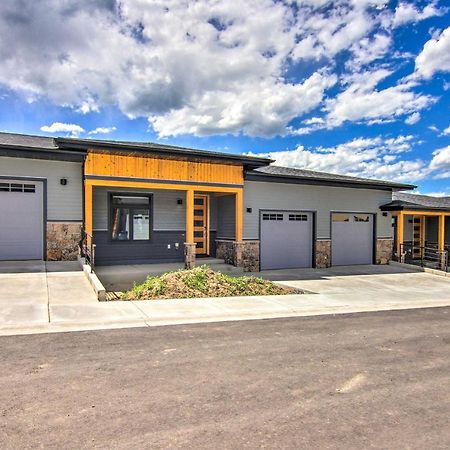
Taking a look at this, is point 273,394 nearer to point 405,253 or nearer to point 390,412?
point 390,412

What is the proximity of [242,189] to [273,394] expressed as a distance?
1258cm

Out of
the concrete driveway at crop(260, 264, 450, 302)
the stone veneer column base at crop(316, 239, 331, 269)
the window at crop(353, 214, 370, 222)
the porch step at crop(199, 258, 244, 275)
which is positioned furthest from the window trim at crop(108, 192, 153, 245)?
the window at crop(353, 214, 370, 222)

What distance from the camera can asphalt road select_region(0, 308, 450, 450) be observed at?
12.3 ft

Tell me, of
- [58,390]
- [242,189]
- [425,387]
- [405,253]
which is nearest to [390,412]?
[425,387]

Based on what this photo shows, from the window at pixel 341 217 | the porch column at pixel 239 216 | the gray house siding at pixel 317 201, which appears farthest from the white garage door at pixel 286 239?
the porch column at pixel 239 216

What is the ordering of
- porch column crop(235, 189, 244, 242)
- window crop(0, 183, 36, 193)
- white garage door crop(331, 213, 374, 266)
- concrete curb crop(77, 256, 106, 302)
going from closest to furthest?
concrete curb crop(77, 256, 106, 302), window crop(0, 183, 36, 193), porch column crop(235, 189, 244, 242), white garage door crop(331, 213, 374, 266)

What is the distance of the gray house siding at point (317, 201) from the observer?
17.9 meters

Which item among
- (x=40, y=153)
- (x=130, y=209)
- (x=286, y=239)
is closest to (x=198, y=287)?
(x=130, y=209)

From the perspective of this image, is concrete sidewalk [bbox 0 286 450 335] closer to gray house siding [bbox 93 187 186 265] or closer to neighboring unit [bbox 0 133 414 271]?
neighboring unit [bbox 0 133 414 271]

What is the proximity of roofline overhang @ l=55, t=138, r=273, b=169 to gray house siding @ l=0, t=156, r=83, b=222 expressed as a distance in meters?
0.98

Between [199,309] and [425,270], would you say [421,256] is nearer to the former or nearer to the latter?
[425,270]

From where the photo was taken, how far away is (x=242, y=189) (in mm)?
16781

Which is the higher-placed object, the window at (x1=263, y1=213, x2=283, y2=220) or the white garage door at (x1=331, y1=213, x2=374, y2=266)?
the window at (x1=263, y1=213, x2=283, y2=220)

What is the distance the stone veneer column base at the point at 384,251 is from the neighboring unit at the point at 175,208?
0.05 m
